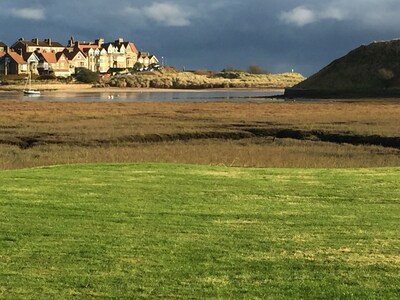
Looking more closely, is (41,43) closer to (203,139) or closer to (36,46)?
(36,46)

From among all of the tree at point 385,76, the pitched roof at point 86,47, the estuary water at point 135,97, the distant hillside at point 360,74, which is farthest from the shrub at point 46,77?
the tree at point 385,76

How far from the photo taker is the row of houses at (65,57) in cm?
14800

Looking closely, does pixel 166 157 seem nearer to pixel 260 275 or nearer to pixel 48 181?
pixel 48 181

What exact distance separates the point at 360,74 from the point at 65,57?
82468 millimetres

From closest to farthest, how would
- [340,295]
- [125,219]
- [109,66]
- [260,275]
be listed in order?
[340,295] → [260,275] → [125,219] → [109,66]

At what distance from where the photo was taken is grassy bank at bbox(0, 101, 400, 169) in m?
21.8

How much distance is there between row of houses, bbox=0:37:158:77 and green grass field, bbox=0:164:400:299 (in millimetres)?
138679

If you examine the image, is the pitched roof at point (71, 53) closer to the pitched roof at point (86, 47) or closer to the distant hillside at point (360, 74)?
the pitched roof at point (86, 47)

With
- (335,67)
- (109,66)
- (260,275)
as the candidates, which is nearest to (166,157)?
(260,275)

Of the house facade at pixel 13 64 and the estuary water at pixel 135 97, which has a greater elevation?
the house facade at pixel 13 64

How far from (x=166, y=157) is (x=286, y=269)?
48.9 ft

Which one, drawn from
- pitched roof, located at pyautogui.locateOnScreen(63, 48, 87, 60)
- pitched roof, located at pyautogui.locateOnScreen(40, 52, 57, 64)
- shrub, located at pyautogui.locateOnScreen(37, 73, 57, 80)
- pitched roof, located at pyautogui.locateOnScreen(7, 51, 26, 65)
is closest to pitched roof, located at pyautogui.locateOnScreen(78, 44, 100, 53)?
pitched roof, located at pyautogui.locateOnScreen(63, 48, 87, 60)

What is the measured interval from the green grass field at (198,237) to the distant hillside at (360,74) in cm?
7285

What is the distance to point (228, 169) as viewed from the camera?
51.7 feet
